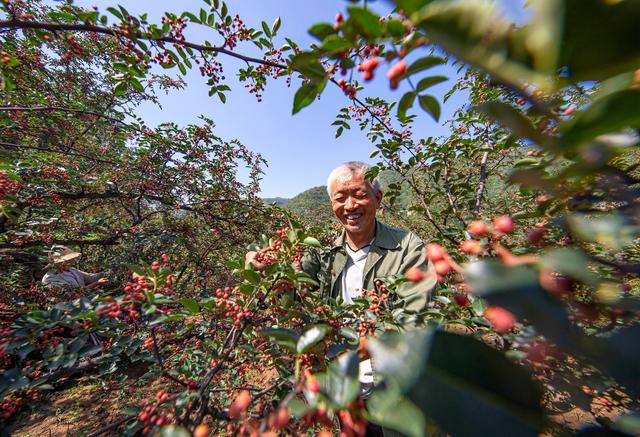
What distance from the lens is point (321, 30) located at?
2.01 ft

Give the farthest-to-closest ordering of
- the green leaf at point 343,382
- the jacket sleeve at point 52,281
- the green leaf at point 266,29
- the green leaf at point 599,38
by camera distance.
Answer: the jacket sleeve at point 52,281, the green leaf at point 266,29, the green leaf at point 343,382, the green leaf at point 599,38

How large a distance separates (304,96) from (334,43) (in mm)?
191

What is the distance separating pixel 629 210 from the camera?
47cm

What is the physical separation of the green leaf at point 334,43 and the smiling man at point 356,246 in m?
1.93

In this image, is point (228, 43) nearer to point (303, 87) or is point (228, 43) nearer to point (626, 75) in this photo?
point (303, 87)

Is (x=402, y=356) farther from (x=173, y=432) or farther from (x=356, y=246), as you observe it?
(x=356, y=246)

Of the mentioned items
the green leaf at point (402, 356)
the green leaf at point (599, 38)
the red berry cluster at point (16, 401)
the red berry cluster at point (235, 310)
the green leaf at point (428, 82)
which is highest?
the green leaf at point (428, 82)

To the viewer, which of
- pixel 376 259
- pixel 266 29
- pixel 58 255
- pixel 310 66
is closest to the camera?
pixel 310 66

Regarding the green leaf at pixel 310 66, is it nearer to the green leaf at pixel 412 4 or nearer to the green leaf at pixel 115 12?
the green leaf at pixel 412 4

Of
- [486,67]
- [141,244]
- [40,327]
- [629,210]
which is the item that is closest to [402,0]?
[486,67]

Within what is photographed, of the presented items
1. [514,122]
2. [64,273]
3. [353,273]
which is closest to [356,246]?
[353,273]

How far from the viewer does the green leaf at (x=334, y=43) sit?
0.56 m

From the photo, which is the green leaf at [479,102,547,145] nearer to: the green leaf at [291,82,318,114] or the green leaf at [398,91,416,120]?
the green leaf at [398,91,416,120]

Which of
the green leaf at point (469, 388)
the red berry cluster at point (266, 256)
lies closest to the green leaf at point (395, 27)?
the green leaf at point (469, 388)
